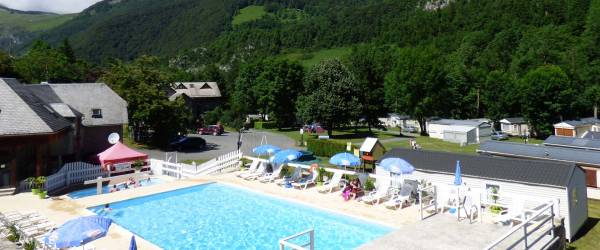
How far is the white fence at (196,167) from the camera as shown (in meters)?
26.9

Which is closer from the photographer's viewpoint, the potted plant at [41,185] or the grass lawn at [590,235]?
the grass lawn at [590,235]

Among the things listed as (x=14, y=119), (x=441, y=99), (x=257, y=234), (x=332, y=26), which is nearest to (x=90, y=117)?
(x=14, y=119)

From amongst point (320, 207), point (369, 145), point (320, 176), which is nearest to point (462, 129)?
point (369, 145)

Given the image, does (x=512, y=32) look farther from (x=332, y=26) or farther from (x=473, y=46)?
(x=332, y=26)

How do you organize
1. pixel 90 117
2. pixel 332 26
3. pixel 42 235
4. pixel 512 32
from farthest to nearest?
pixel 332 26 → pixel 512 32 → pixel 90 117 → pixel 42 235

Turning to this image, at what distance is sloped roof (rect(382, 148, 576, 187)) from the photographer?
16.2 metres

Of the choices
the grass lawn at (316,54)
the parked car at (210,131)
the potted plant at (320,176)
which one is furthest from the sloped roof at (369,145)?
the grass lawn at (316,54)

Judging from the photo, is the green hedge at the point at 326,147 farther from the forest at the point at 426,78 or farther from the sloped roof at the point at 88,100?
the sloped roof at the point at 88,100

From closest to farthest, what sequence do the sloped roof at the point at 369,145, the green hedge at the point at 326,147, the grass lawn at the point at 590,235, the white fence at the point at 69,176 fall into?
the grass lawn at the point at 590,235
the white fence at the point at 69,176
the sloped roof at the point at 369,145
the green hedge at the point at 326,147

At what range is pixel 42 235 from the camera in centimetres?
1455

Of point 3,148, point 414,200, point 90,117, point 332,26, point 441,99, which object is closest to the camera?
point 414,200

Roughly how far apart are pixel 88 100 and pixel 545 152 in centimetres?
3260

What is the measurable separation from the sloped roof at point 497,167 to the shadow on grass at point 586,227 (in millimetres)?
2155

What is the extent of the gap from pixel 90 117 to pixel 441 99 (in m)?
49.7
